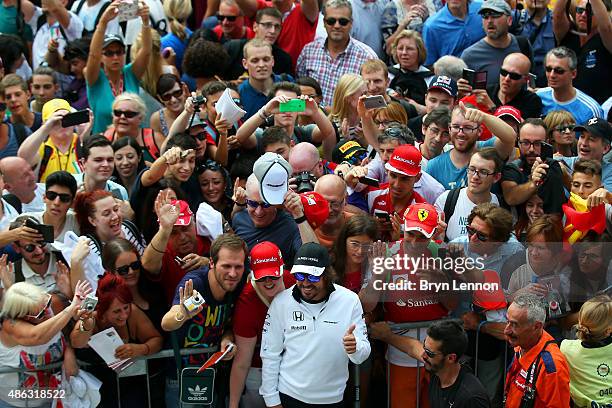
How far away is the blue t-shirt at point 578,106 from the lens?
9.57 meters

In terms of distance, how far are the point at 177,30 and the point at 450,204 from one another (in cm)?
467

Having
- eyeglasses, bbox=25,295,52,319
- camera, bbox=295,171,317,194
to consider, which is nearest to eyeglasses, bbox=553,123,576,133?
camera, bbox=295,171,317,194

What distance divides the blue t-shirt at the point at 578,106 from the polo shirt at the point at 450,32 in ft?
4.92

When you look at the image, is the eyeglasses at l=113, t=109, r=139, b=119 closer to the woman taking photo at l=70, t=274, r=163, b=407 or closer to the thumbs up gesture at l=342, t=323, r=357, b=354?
the woman taking photo at l=70, t=274, r=163, b=407

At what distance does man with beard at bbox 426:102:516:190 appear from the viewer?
8047 mm

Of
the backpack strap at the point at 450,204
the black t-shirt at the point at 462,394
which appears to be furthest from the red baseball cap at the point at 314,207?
the black t-shirt at the point at 462,394

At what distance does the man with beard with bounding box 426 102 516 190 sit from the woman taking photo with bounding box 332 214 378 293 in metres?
1.34

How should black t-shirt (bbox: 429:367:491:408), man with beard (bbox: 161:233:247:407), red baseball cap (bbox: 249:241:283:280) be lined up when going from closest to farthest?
black t-shirt (bbox: 429:367:491:408) → red baseball cap (bbox: 249:241:283:280) → man with beard (bbox: 161:233:247:407)

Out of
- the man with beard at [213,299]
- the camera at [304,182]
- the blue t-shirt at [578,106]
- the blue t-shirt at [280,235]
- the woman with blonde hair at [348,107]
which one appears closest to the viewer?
the man with beard at [213,299]

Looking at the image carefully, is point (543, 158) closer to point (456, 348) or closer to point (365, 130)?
point (365, 130)

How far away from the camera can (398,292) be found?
7023 mm

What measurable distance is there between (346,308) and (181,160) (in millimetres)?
1981

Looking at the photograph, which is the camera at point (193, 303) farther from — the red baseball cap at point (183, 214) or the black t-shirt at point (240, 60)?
the black t-shirt at point (240, 60)

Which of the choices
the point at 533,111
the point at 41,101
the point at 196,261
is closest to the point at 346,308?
the point at 196,261
